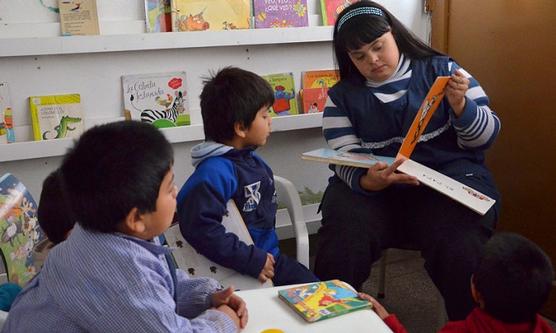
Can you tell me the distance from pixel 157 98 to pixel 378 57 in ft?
3.24

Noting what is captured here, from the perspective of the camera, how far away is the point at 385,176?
1656mm

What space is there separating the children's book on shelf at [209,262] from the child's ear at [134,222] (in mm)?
597

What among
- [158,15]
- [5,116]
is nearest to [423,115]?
[158,15]

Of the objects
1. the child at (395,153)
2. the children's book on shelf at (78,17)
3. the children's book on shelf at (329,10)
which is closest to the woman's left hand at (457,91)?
the child at (395,153)

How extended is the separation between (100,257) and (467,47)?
1951mm

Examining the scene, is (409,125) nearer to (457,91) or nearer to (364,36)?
(457,91)

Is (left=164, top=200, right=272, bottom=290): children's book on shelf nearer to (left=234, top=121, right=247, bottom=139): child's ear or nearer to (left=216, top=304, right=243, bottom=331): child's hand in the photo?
(left=234, top=121, right=247, bottom=139): child's ear

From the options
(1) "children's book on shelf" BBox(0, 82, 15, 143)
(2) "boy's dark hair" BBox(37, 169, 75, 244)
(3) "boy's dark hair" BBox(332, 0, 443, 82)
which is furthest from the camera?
(1) "children's book on shelf" BBox(0, 82, 15, 143)

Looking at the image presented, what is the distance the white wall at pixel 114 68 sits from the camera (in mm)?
2170

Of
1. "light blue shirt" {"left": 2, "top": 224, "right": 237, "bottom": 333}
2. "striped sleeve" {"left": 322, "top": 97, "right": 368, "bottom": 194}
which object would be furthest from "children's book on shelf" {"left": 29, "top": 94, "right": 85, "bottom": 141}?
"light blue shirt" {"left": 2, "top": 224, "right": 237, "bottom": 333}

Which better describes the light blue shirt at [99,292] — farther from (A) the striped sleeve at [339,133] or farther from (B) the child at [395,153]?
(A) the striped sleeve at [339,133]

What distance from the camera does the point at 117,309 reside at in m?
0.90

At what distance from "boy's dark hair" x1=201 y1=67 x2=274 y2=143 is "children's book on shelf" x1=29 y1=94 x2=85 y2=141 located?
0.77 meters

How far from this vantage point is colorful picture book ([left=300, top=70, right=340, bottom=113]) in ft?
8.59
